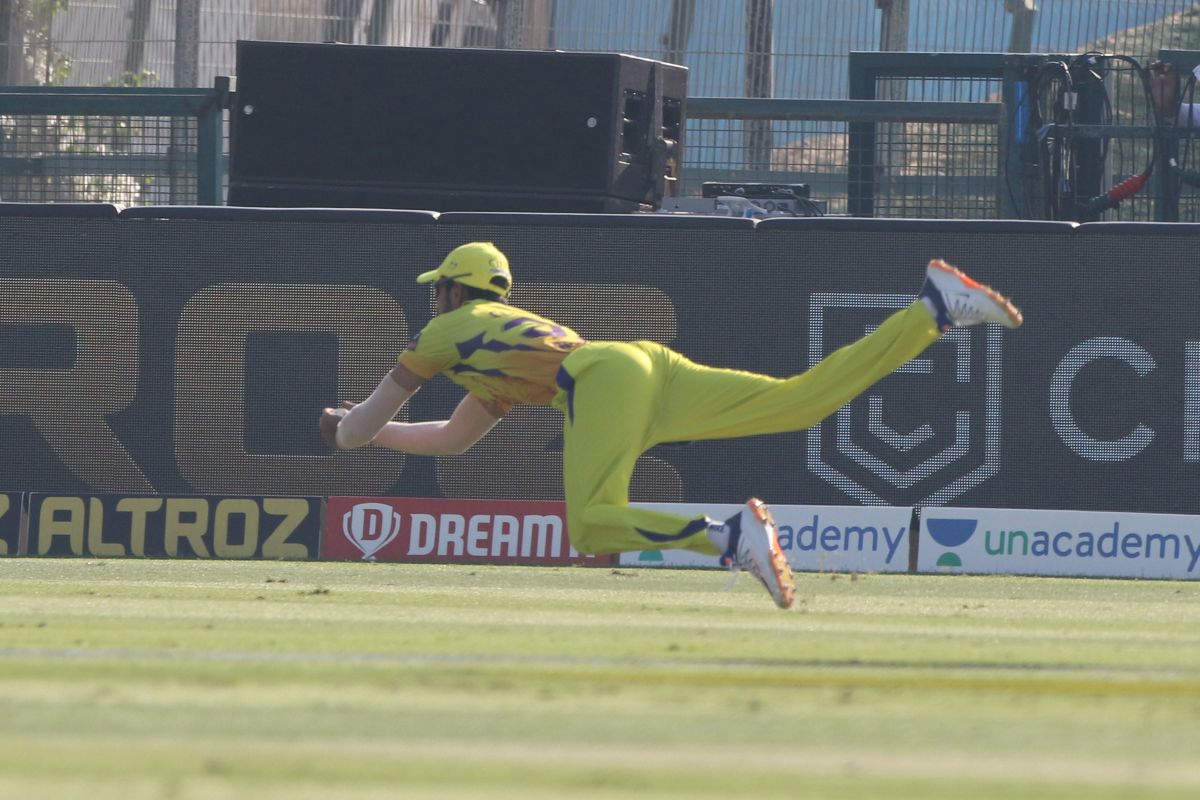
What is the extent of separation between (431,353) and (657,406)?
3.59 feet

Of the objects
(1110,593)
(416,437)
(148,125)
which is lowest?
(1110,593)

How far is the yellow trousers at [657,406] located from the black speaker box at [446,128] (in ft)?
15.1

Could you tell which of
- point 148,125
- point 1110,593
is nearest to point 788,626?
point 1110,593

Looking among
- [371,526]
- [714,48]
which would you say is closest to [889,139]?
[714,48]

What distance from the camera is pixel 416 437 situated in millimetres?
9523

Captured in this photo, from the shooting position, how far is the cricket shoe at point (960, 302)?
805cm

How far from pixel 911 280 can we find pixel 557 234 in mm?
2329

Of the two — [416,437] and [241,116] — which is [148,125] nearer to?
[241,116]

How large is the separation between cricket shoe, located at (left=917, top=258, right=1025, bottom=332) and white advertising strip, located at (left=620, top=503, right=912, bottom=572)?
4471mm

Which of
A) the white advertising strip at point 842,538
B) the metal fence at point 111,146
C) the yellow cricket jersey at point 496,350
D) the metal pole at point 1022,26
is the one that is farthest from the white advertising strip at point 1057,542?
the metal pole at point 1022,26

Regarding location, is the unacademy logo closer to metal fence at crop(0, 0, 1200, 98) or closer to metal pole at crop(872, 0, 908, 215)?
metal pole at crop(872, 0, 908, 215)

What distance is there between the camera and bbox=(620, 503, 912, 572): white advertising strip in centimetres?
1244

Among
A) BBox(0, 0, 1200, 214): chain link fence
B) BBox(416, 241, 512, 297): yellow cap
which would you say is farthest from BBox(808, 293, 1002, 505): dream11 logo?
BBox(416, 241, 512, 297): yellow cap

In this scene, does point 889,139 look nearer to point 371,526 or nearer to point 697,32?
point 697,32
